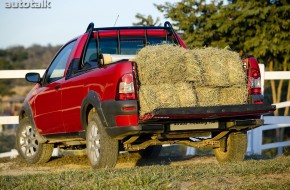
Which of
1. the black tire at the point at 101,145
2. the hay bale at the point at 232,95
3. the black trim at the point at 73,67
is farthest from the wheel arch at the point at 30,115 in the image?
the hay bale at the point at 232,95

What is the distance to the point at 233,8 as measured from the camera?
25.5m

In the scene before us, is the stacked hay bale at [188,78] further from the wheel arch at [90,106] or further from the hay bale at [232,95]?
the wheel arch at [90,106]

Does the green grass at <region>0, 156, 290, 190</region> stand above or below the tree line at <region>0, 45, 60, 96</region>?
below

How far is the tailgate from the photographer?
26.6ft

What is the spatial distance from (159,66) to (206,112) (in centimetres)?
75

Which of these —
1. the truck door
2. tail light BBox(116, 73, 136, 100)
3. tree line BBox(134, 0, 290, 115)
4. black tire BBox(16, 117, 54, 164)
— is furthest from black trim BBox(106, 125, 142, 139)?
tree line BBox(134, 0, 290, 115)

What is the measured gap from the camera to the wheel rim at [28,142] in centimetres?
1152

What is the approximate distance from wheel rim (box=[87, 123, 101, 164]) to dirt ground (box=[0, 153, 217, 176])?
126 centimetres

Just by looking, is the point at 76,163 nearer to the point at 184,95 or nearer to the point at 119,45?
the point at 119,45

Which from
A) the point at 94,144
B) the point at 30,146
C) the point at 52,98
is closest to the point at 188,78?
the point at 94,144

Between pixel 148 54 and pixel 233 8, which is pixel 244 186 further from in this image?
pixel 233 8

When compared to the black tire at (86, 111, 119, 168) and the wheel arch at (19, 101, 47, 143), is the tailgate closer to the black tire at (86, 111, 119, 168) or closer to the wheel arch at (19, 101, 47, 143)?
the black tire at (86, 111, 119, 168)

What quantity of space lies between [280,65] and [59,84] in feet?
50.4

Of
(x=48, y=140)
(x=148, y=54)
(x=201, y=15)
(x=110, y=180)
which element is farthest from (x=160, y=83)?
(x=201, y=15)
